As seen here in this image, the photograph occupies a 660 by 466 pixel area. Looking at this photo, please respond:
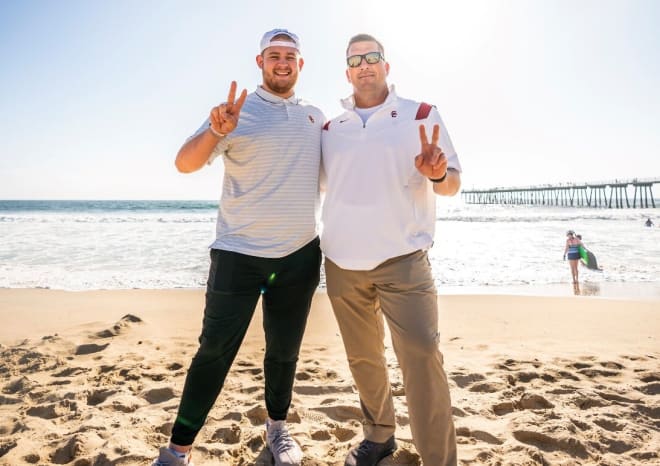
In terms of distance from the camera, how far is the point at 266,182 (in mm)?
2639

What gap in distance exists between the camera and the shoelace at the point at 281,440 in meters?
2.89

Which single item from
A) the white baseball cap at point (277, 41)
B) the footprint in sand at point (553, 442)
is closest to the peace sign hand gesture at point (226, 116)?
→ the white baseball cap at point (277, 41)

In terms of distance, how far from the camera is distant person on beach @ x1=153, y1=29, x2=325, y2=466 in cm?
261

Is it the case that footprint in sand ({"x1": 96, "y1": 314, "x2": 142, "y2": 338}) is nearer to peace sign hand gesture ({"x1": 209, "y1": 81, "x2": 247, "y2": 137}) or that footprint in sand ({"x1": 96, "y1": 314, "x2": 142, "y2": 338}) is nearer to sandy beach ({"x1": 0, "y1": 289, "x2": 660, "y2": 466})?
sandy beach ({"x1": 0, "y1": 289, "x2": 660, "y2": 466})

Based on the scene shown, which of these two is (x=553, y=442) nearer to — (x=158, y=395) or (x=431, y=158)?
(x=431, y=158)

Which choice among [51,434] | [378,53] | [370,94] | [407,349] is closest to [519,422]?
[407,349]

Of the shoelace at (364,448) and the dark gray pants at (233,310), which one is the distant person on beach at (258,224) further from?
the shoelace at (364,448)

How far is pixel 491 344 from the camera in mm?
5594

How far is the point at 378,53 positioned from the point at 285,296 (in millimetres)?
1629

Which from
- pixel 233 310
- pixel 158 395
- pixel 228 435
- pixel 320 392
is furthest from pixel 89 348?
pixel 233 310

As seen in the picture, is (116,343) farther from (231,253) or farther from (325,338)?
(231,253)

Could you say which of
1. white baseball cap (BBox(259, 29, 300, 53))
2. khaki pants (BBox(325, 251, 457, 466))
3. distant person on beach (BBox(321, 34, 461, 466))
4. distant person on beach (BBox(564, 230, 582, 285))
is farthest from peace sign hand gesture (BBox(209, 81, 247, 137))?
distant person on beach (BBox(564, 230, 582, 285))

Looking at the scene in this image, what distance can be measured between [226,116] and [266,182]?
1.52 ft

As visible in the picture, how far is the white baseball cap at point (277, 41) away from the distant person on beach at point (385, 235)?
350 millimetres
